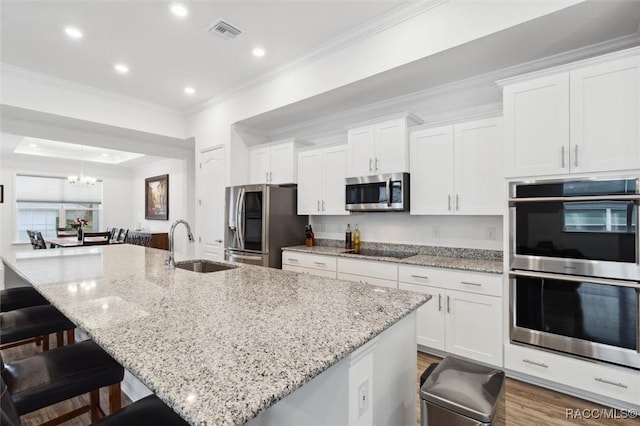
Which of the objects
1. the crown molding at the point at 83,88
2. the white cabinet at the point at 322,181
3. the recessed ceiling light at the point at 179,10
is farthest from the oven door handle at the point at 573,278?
the crown molding at the point at 83,88

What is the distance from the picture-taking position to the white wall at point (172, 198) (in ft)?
22.9

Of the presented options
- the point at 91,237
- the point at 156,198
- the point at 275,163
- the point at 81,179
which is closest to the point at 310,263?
the point at 275,163

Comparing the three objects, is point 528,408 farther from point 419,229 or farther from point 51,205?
point 51,205

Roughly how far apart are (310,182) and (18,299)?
305 centimetres

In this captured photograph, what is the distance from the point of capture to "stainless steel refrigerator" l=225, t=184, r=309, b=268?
3.92m

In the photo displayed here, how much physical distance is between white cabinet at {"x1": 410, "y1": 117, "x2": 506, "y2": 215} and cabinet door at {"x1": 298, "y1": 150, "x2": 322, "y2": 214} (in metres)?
1.26

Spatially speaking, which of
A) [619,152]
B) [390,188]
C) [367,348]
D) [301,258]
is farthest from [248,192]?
[619,152]

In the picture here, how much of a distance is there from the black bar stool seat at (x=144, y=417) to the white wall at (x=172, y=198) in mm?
5784

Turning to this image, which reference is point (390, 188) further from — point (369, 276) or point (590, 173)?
point (590, 173)

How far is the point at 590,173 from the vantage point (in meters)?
2.10

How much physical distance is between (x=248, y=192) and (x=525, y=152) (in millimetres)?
3124

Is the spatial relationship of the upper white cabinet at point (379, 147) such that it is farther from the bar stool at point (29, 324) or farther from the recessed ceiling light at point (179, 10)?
the bar stool at point (29, 324)

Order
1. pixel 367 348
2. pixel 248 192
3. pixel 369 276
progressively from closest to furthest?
pixel 367 348
pixel 369 276
pixel 248 192

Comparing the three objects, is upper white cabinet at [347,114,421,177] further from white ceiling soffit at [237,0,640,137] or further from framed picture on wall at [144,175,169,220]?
framed picture on wall at [144,175,169,220]
